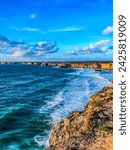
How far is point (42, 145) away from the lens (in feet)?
56.5

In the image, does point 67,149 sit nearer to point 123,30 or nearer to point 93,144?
point 93,144

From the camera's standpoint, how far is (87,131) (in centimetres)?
Answer: 1434

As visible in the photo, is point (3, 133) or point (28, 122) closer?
point (3, 133)

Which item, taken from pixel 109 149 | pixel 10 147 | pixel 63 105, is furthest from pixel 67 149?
pixel 63 105

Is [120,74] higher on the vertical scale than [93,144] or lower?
higher

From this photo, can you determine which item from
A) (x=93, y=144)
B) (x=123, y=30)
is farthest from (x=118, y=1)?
(x=93, y=144)

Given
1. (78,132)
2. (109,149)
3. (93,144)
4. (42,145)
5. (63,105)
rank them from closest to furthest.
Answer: (109,149)
(93,144)
(78,132)
(42,145)
(63,105)

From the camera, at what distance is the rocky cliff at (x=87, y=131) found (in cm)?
1311

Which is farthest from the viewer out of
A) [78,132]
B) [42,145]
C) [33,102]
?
[33,102]

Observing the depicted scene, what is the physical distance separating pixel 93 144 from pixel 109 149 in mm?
1158

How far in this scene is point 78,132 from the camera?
14.7 m

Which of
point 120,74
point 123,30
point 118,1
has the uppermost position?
point 118,1

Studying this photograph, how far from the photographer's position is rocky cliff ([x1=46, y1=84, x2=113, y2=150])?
13.1 m

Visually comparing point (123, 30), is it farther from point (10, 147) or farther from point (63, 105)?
point (63, 105)
